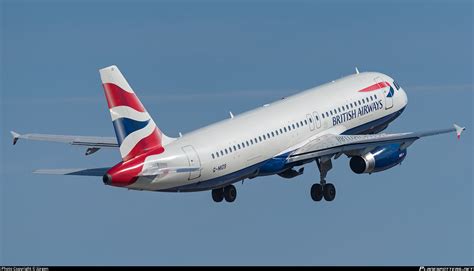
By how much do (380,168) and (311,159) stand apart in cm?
514

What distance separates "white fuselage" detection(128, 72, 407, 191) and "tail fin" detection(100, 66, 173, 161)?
1.30 m

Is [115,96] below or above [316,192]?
above

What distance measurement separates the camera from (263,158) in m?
125

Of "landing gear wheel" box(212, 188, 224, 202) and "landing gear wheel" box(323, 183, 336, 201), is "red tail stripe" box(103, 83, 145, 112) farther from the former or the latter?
"landing gear wheel" box(323, 183, 336, 201)

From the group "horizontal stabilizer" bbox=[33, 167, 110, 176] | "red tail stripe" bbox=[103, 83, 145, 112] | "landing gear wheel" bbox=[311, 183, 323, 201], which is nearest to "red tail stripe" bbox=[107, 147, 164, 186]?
"red tail stripe" bbox=[103, 83, 145, 112]

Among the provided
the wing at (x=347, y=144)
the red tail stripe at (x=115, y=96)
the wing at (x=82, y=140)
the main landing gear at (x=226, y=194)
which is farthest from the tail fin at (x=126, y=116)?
the wing at (x=347, y=144)

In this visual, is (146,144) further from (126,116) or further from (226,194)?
(226,194)

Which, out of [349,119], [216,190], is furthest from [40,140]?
[349,119]

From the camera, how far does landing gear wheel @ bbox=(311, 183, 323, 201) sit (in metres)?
130

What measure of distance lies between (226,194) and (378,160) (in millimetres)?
11068

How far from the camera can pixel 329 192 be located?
130125 mm

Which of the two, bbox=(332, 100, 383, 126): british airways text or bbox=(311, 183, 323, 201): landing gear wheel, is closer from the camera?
bbox=(311, 183, 323, 201): landing gear wheel

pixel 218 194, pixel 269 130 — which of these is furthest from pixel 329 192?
pixel 218 194

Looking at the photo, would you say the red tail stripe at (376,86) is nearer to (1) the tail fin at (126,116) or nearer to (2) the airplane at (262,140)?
(2) the airplane at (262,140)
